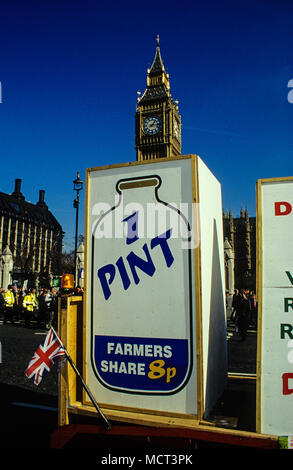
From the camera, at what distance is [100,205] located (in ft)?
12.4

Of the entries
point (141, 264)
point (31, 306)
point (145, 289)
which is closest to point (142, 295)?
point (145, 289)

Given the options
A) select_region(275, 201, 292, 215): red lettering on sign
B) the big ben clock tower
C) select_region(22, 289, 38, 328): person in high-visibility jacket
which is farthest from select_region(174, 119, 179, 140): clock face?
select_region(275, 201, 292, 215): red lettering on sign

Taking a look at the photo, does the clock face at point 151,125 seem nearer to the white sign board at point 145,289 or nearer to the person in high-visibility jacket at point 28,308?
the person in high-visibility jacket at point 28,308

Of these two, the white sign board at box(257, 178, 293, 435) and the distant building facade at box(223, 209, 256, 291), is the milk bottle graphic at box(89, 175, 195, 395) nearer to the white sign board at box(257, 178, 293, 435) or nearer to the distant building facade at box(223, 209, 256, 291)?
the white sign board at box(257, 178, 293, 435)

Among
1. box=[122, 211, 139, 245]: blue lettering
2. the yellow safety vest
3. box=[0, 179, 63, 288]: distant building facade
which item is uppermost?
box=[0, 179, 63, 288]: distant building facade

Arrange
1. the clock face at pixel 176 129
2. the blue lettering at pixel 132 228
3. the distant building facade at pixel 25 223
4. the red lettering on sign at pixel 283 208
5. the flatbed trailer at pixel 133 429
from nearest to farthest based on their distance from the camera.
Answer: the flatbed trailer at pixel 133 429 < the red lettering on sign at pixel 283 208 < the blue lettering at pixel 132 228 < the clock face at pixel 176 129 < the distant building facade at pixel 25 223

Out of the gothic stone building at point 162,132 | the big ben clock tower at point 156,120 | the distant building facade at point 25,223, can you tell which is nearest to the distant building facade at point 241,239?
the gothic stone building at point 162,132

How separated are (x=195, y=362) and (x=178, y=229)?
121cm

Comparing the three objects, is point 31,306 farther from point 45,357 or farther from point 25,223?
point 25,223

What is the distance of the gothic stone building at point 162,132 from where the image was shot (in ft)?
278

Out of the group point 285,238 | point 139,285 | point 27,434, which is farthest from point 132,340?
point 27,434

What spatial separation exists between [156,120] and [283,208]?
87.6m

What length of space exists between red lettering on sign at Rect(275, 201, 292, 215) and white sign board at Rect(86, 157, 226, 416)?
714 millimetres

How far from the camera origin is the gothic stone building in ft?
278
